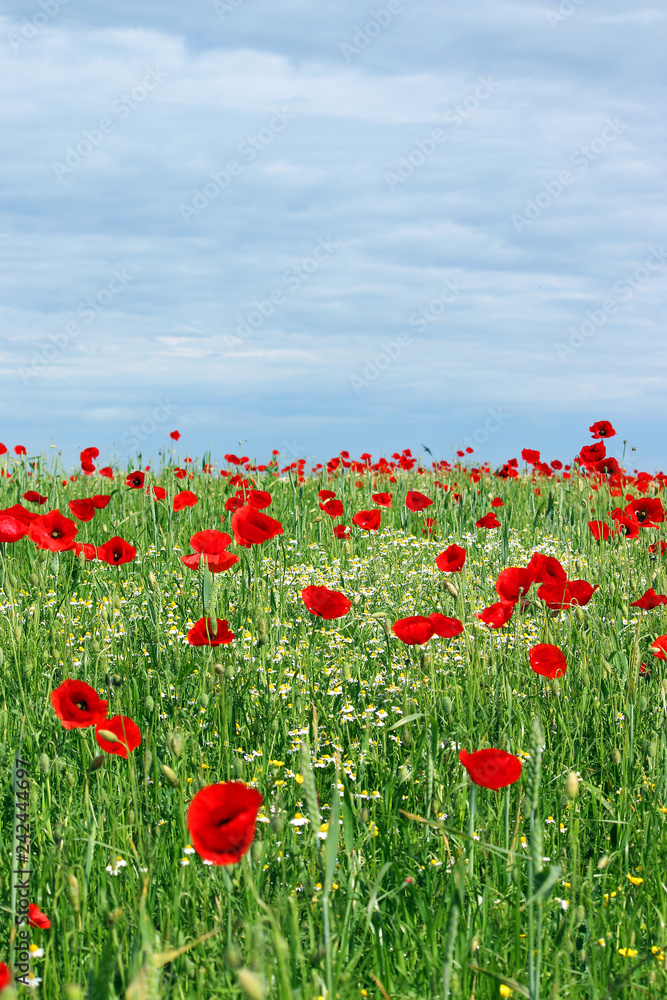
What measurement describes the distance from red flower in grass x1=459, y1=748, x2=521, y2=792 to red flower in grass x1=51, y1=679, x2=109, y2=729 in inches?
37.9

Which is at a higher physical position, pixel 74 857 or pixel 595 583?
pixel 595 583

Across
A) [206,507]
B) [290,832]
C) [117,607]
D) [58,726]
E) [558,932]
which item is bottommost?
[558,932]

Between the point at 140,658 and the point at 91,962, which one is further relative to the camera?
the point at 140,658

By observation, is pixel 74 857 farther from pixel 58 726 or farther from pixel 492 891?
pixel 492 891

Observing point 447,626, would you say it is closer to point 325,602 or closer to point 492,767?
point 325,602

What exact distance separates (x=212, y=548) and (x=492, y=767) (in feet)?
5.11

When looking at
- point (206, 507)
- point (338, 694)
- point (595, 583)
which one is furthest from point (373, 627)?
point (206, 507)

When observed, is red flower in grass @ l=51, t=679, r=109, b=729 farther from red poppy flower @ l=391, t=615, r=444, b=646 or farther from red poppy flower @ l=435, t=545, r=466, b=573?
red poppy flower @ l=435, t=545, r=466, b=573

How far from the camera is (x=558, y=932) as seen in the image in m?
1.99

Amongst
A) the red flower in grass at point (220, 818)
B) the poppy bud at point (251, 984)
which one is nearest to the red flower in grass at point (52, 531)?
the red flower in grass at point (220, 818)

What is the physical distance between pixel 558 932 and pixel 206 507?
545cm

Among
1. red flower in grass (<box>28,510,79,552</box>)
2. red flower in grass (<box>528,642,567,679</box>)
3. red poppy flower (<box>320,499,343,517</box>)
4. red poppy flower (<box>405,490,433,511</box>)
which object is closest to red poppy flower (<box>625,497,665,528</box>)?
red poppy flower (<box>405,490,433,511</box>)

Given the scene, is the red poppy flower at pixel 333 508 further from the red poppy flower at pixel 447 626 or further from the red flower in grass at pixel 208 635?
the red poppy flower at pixel 447 626

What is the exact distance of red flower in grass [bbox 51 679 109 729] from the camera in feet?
6.71
